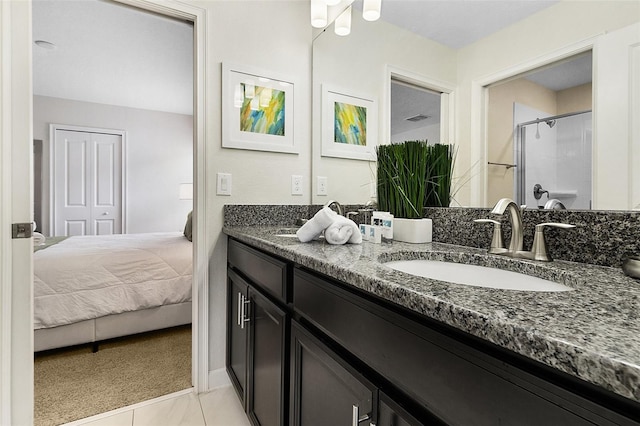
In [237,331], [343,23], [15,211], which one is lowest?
[237,331]

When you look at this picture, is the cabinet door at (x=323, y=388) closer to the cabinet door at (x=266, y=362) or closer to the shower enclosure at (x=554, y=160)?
the cabinet door at (x=266, y=362)

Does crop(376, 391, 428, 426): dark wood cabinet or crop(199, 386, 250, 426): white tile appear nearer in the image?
crop(376, 391, 428, 426): dark wood cabinet

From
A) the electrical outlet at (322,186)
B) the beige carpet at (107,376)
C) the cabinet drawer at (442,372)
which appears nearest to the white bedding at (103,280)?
the beige carpet at (107,376)

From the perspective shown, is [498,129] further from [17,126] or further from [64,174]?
[64,174]

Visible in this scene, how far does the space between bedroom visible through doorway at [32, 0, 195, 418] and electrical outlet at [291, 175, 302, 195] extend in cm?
103

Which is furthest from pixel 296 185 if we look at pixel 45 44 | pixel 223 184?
pixel 45 44

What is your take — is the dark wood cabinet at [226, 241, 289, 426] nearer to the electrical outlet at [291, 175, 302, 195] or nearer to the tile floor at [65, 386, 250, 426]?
the tile floor at [65, 386, 250, 426]

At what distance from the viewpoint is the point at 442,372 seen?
1.55 feet

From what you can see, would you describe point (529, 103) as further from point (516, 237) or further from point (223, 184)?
point (223, 184)

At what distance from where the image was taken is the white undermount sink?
756 mm

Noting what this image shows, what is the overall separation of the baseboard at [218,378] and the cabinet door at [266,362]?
544 millimetres

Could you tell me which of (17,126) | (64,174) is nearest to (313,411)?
(17,126)

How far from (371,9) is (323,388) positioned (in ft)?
5.38

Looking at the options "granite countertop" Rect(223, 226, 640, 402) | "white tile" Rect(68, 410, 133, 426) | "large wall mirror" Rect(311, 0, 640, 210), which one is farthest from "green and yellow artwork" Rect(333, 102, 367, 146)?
"white tile" Rect(68, 410, 133, 426)
